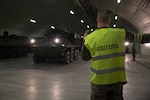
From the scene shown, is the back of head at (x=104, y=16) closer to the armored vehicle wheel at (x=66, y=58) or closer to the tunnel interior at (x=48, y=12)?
the tunnel interior at (x=48, y=12)

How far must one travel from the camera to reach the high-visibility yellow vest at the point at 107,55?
3004 mm

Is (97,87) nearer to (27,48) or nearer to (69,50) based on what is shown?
(69,50)

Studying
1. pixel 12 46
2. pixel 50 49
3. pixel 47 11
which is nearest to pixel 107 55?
pixel 50 49

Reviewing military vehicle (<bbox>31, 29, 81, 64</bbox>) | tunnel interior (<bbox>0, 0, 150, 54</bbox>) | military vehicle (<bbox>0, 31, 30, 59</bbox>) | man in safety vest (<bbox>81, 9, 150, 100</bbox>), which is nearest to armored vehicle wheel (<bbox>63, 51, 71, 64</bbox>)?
military vehicle (<bbox>31, 29, 81, 64</bbox>)

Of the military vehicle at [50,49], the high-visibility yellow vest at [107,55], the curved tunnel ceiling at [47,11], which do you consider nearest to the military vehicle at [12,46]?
the curved tunnel ceiling at [47,11]

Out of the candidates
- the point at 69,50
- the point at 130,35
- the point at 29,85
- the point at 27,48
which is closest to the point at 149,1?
the point at 69,50

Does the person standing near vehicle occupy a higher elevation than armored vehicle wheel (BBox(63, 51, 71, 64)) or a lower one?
higher

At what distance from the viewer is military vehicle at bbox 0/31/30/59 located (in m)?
22.5

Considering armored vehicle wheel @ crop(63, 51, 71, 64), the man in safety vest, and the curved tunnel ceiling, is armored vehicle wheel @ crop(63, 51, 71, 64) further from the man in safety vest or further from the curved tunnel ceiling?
the man in safety vest

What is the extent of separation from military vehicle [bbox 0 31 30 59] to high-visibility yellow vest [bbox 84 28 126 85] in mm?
19570

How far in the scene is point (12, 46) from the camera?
23.9 metres

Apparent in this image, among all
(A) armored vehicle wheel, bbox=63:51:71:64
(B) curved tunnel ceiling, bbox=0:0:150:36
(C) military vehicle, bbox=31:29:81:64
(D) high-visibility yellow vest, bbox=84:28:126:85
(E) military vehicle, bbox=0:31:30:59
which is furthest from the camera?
(E) military vehicle, bbox=0:31:30:59

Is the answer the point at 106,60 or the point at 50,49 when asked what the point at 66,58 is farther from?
the point at 106,60

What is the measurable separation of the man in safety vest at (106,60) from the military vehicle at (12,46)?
19.6 meters
